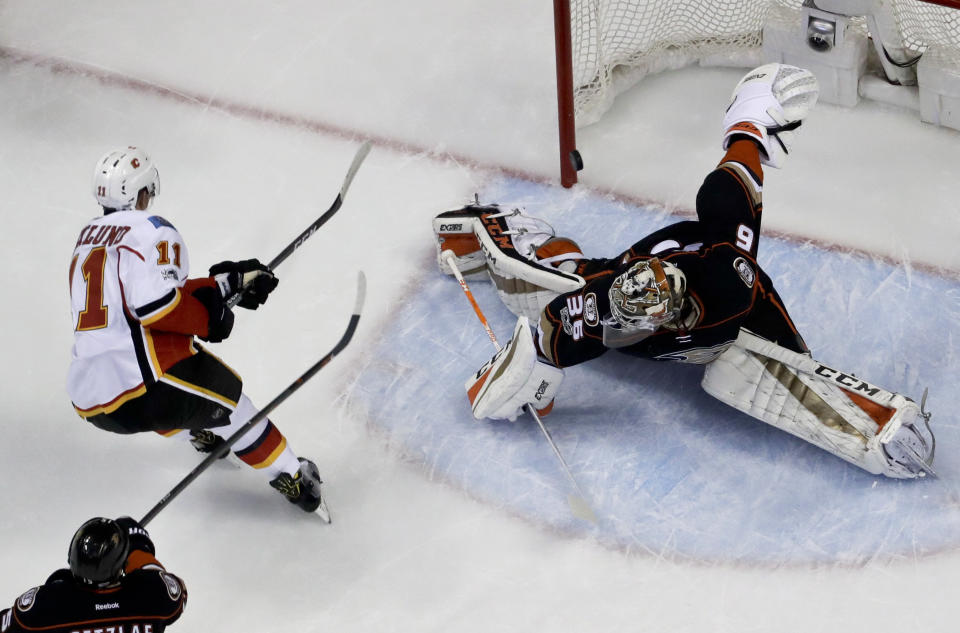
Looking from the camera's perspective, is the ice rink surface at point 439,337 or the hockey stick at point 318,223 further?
the hockey stick at point 318,223

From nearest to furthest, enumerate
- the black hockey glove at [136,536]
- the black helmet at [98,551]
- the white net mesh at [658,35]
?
the black helmet at [98,551]
the black hockey glove at [136,536]
the white net mesh at [658,35]

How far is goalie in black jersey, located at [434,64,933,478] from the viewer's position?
3654 millimetres

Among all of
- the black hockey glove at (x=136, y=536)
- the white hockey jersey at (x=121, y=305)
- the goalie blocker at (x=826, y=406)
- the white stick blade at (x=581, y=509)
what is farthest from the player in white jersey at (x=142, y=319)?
the goalie blocker at (x=826, y=406)

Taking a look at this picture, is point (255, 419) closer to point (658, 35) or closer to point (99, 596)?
point (99, 596)

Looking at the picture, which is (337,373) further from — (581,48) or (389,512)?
(581,48)

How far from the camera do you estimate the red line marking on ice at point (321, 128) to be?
4.59 metres

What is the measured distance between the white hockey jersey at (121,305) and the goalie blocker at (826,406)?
1507 mm

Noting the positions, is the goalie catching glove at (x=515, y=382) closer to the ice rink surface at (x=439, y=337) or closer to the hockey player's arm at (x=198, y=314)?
the ice rink surface at (x=439, y=337)

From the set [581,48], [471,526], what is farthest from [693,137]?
[471,526]

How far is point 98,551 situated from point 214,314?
79cm

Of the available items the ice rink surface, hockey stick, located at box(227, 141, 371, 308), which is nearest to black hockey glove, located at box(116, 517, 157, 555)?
the ice rink surface

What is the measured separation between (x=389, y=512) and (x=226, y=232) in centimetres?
140

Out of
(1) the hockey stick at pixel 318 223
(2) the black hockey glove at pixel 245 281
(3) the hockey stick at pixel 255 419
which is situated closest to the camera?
(3) the hockey stick at pixel 255 419

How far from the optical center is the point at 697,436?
4055 mm
